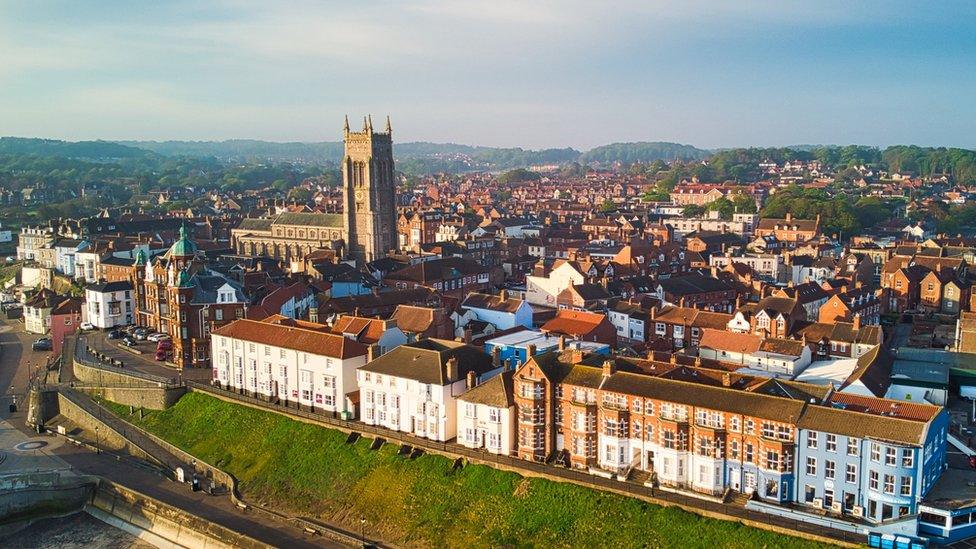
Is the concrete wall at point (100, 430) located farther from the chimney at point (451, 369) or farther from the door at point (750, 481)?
the door at point (750, 481)

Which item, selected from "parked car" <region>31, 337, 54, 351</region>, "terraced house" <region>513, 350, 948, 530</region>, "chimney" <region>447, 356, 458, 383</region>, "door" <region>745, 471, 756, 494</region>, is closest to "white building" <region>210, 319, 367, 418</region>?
"chimney" <region>447, 356, 458, 383</region>

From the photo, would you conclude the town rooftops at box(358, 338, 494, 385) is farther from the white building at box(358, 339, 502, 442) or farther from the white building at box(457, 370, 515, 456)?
the white building at box(457, 370, 515, 456)

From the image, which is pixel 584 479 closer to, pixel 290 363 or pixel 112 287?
pixel 290 363

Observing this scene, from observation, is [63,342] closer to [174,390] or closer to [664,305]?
[174,390]

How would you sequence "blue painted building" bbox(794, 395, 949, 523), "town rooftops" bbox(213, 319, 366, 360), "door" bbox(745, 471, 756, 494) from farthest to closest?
"town rooftops" bbox(213, 319, 366, 360) → "door" bbox(745, 471, 756, 494) → "blue painted building" bbox(794, 395, 949, 523)

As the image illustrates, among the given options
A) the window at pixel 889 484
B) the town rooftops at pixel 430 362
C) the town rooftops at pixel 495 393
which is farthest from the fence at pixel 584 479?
the town rooftops at pixel 430 362
